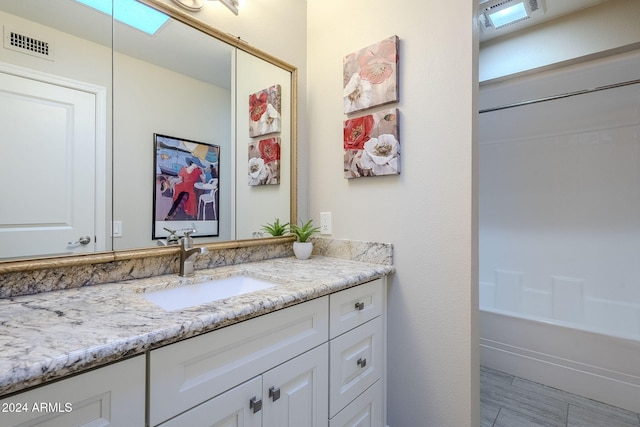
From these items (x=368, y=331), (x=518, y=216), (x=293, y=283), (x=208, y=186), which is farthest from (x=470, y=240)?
(x=518, y=216)

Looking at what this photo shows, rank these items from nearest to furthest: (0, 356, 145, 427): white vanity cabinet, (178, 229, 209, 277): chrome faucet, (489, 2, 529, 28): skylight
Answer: (0, 356, 145, 427): white vanity cabinet < (178, 229, 209, 277): chrome faucet < (489, 2, 529, 28): skylight

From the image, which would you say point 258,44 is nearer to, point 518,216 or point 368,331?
point 368,331

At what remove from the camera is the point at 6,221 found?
863 mm

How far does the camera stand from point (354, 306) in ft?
3.87

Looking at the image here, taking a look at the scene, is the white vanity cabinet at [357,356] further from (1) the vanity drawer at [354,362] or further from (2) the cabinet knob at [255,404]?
(2) the cabinet knob at [255,404]

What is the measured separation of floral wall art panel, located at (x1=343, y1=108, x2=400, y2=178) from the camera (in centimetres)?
136

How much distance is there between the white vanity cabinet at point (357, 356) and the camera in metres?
1.07

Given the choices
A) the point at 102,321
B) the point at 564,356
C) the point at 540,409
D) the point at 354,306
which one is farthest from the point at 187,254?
the point at 564,356

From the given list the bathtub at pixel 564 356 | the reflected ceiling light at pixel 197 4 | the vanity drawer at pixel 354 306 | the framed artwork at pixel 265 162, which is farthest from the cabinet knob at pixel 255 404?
the bathtub at pixel 564 356

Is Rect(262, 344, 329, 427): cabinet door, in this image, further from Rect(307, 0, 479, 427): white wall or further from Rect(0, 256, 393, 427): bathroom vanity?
Rect(307, 0, 479, 427): white wall

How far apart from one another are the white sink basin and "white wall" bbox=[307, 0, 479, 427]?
61 cm

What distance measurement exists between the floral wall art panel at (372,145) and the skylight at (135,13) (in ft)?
3.08

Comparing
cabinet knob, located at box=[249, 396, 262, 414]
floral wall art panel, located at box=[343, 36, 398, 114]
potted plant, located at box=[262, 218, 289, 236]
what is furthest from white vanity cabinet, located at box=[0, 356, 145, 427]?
floral wall art panel, located at box=[343, 36, 398, 114]

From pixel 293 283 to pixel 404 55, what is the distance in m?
1.17
